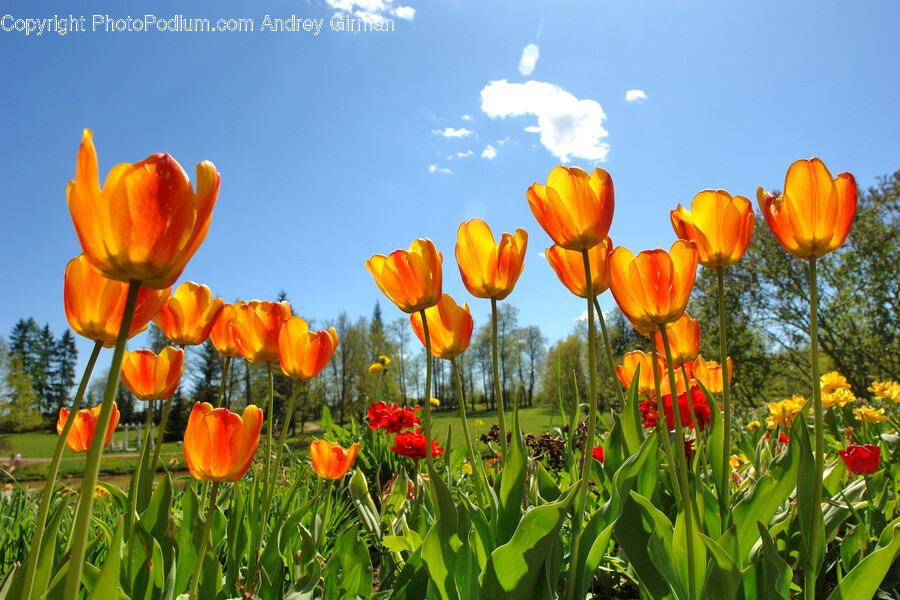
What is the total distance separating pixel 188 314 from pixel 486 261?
33.0 inches

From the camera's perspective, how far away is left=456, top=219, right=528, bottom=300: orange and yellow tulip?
4.12 ft

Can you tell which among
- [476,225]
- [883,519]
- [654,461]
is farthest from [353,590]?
[883,519]

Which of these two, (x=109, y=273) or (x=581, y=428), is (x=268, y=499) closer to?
(x=109, y=273)

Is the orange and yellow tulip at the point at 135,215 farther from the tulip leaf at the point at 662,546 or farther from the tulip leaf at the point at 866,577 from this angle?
the tulip leaf at the point at 866,577

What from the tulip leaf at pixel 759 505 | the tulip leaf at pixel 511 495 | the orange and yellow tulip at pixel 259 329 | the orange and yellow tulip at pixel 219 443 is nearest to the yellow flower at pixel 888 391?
the tulip leaf at pixel 759 505

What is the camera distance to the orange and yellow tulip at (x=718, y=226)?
121cm

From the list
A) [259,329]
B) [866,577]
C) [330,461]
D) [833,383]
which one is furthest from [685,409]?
[833,383]

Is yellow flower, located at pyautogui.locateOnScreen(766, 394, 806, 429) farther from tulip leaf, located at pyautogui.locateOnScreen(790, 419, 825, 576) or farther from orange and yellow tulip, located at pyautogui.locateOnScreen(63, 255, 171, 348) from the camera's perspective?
orange and yellow tulip, located at pyautogui.locateOnScreen(63, 255, 171, 348)

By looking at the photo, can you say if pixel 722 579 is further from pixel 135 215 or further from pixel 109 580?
pixel 135 215

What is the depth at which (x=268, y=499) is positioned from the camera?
1.21 m

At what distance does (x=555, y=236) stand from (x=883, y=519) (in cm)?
162

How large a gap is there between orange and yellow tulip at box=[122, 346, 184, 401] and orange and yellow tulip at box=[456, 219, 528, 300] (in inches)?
30.4

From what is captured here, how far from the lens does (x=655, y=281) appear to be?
1049 millimetres

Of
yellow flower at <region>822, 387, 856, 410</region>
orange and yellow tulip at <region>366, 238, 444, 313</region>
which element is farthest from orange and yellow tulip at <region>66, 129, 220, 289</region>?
yellow flower at <region>822, 387, 856, 410</region>
